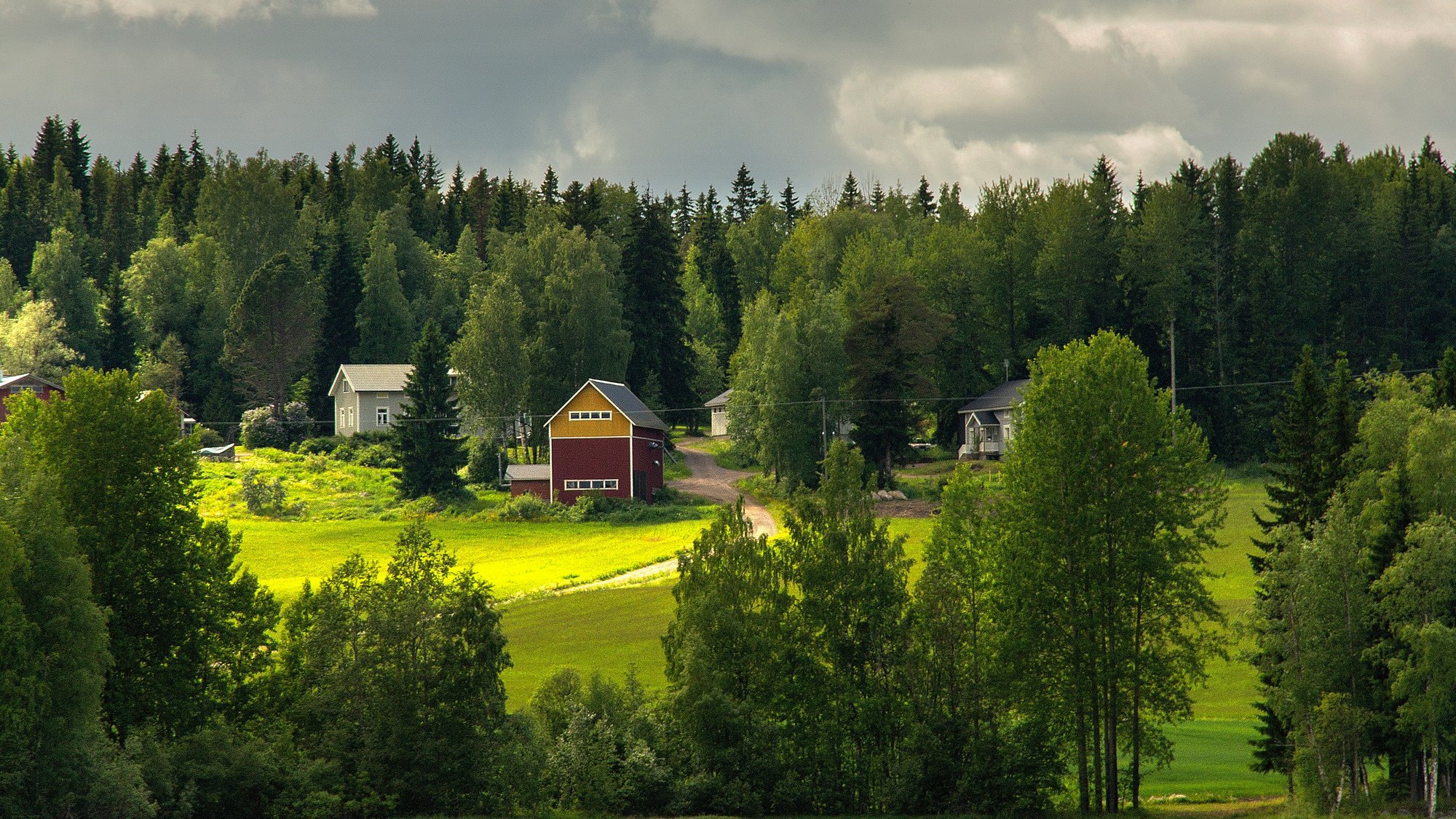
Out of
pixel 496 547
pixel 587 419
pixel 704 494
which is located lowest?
pixel 496 547

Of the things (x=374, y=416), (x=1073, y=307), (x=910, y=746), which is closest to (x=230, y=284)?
(x=374, y=416)

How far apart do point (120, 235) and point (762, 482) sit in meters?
86.0

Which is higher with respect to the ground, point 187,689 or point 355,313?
point 355,313

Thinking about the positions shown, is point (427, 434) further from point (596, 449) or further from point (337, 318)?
point (337, 318)

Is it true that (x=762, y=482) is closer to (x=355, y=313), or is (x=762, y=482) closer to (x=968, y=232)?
(x=968, y=232)

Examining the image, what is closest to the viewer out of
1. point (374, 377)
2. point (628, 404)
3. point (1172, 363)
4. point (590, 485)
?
point (590, 485)

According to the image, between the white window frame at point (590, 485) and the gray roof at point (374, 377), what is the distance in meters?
19.7

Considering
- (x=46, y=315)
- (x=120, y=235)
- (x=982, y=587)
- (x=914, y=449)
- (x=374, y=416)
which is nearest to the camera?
(x=982, y=587)

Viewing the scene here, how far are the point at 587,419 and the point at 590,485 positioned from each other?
12.9ft

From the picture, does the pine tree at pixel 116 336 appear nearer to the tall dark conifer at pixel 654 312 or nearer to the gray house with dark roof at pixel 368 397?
the gray house with dark roof at pixel 368 397

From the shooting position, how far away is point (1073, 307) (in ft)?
291

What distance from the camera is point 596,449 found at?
77.4m

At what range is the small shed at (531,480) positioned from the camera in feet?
254

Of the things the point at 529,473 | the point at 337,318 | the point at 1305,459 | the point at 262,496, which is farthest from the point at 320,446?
the point at 1305,459
